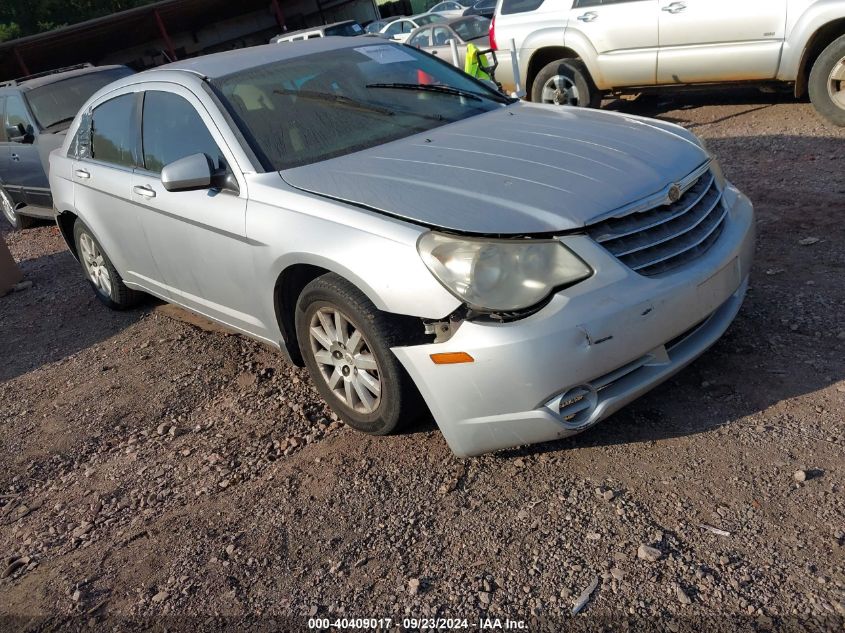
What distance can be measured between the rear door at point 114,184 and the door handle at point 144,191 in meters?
0.13

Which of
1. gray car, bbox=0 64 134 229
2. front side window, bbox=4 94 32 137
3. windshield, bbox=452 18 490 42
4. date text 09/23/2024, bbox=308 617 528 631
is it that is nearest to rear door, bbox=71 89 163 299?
date text 09/23/2024, bbox=308 617 528 631

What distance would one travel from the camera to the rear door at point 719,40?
272 inches

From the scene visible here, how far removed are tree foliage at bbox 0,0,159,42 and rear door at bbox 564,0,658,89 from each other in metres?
27.5

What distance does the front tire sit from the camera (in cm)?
301

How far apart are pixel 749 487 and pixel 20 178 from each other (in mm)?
9015

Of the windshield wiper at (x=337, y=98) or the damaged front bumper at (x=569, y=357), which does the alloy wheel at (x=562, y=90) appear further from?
the damaged front bumper at (x=569, y=357)

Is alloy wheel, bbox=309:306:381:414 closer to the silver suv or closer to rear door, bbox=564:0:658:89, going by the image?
the silver suv

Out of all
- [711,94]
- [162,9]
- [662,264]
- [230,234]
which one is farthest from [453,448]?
[162,9]

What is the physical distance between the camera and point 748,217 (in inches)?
136

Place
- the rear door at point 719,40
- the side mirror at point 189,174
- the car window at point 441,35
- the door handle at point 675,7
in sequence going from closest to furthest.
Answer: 1. the side mirror at point 189,174
2. the rear door at point 719,40
3. the door handle at point 675,7
4. the car window at point 441,35

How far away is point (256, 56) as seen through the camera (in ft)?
14.0

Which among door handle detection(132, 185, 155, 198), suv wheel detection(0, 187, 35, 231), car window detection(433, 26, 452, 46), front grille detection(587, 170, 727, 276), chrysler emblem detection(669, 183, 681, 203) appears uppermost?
door handle detection(132, 185, 155, 198)

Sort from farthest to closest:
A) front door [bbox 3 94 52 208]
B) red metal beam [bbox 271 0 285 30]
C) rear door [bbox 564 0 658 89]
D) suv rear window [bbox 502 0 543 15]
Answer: red metal beam [bbox 271 0 285 30], suv rear window [bbox 502 0 543 15], front door [bbox 3 94 52 208], rear door [bbox 564 0 658 89]

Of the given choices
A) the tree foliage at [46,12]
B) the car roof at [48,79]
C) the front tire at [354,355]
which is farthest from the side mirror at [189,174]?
the tree foliage at [46,12]
